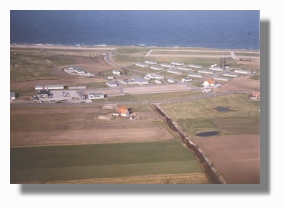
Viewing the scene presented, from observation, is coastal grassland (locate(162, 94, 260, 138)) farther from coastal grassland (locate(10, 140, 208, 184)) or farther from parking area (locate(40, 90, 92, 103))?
parking area (locate(40, 90, 92, 103))

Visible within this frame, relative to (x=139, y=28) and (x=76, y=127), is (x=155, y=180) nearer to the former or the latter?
(x=76, y=127)

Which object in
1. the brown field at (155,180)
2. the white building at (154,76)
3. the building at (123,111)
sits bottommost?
the brown field at (155,180)

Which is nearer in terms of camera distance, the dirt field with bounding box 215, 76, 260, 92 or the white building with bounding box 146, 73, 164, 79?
the dirt field with bounding box 215, 76, 260, 92

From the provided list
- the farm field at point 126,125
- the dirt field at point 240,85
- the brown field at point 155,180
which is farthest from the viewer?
the dirt field at point 240,85

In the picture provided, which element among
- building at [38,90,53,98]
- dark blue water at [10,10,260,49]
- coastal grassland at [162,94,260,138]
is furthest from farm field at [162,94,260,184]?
building at [38,90,53,98]

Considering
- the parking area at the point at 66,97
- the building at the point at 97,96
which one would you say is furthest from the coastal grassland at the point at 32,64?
the building at the point at 97,96

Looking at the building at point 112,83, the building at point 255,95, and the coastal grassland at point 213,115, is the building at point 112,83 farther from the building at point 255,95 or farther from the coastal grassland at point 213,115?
the building at point 255,95

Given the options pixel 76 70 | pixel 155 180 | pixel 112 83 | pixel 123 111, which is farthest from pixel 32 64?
pixel 155 180
